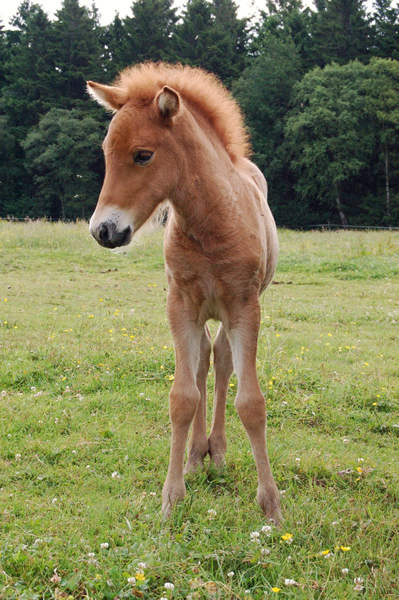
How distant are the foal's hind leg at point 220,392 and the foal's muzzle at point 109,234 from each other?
5.02 ft

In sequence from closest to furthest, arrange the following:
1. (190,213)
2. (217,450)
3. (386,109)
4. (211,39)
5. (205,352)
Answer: (190,213), (217,450), (205,352), (386,109), (211,39)

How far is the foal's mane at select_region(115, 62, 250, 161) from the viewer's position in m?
3.17

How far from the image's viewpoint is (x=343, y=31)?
167 ft

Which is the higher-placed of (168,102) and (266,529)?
(168,102)

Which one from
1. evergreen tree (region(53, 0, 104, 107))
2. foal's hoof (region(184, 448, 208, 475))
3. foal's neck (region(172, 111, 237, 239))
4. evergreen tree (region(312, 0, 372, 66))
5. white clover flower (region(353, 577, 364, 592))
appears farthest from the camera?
evergreen tree (region(312, 0, 372, 66))

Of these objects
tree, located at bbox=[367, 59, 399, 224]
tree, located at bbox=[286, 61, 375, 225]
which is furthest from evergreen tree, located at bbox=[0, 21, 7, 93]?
tree, located at bbox=[367, 59, 399, 224]

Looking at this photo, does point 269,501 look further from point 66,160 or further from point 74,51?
point 74,51

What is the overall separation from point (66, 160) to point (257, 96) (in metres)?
18.5

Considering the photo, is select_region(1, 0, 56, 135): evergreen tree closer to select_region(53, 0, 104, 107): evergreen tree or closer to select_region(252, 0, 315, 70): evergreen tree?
select_region(53, 0, 104, 107): evergreen tree

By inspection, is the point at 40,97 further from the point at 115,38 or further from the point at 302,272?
the point at 302,272

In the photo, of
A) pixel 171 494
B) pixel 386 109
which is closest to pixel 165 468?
pixel 171 494

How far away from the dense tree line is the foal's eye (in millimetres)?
39360

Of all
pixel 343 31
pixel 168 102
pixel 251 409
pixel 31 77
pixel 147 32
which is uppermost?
pixel 147 32

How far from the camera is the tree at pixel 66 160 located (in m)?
43.0
